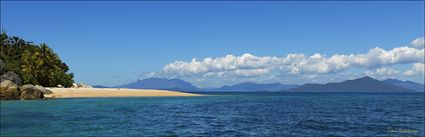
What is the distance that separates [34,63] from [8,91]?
1394 inches

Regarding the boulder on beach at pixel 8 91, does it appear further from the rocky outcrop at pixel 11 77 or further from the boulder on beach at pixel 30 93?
the rocky outcrop at pixel 11 77

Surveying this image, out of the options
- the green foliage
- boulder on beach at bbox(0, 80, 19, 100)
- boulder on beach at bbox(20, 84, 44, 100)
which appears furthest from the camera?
the green foliage

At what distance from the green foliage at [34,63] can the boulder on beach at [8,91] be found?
24.8 metres

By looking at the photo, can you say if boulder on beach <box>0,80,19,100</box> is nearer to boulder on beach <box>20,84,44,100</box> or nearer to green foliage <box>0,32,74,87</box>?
boulder on beach <box>20,84,44,100</box>

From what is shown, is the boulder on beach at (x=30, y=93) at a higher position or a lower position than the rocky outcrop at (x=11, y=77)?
lower

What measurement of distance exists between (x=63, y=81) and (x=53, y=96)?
3110cm

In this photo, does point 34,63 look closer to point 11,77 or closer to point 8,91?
point 11,77

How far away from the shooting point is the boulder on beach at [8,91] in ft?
256

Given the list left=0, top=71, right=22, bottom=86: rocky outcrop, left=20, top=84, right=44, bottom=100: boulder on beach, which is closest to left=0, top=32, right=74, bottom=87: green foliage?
left=0, top=71, right=22, bottom=86: rocky outcrop

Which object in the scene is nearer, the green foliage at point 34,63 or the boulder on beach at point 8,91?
the boulder on beach at point 8,91

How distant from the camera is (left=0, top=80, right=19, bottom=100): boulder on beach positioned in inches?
3073

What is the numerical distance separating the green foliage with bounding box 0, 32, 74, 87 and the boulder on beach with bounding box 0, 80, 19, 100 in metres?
24.8

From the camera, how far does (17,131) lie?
31.4 m

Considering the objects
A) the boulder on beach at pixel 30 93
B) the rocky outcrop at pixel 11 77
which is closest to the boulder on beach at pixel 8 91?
the boulder on beach at pixel 30 93
